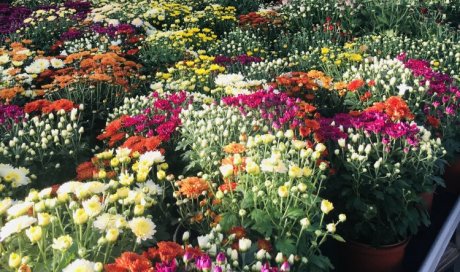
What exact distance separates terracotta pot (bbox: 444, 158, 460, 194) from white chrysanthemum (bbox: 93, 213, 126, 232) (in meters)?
3.18

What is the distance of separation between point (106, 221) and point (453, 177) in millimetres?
3302

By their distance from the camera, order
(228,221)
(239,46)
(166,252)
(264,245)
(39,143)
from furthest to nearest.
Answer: (239,46) → (39,143) → (228,221) → (264,245) → (166,252)

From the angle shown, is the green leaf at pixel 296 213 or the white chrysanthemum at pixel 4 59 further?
the white chrysanthemum at pixel 4 59

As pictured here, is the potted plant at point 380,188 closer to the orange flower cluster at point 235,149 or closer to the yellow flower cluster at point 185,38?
the orange flower cluster at point 235,149

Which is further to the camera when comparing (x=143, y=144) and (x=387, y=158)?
(x=387, y=158)

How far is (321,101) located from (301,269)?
2430 millimetres

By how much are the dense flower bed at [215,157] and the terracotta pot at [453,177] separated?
0.41ft

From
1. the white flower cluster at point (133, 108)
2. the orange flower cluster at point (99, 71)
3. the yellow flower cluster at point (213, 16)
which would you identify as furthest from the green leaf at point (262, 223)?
the yellow flower cluster at point (213, 16)

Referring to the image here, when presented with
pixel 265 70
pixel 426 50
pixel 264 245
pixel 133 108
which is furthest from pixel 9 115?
pixel 426 50

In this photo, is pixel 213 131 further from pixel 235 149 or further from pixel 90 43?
pixel 90 43

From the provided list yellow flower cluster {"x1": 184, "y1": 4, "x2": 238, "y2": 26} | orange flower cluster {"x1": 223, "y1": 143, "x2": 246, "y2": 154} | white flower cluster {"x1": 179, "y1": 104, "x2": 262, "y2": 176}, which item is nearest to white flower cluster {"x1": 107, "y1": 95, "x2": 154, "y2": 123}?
white flower cluster {"x1": 179, "y1": 104, "x2": 262, "y2": 176}

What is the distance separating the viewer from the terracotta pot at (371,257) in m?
2.90

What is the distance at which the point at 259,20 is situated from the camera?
6793 mm

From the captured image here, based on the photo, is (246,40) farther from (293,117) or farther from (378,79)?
(293,117)
